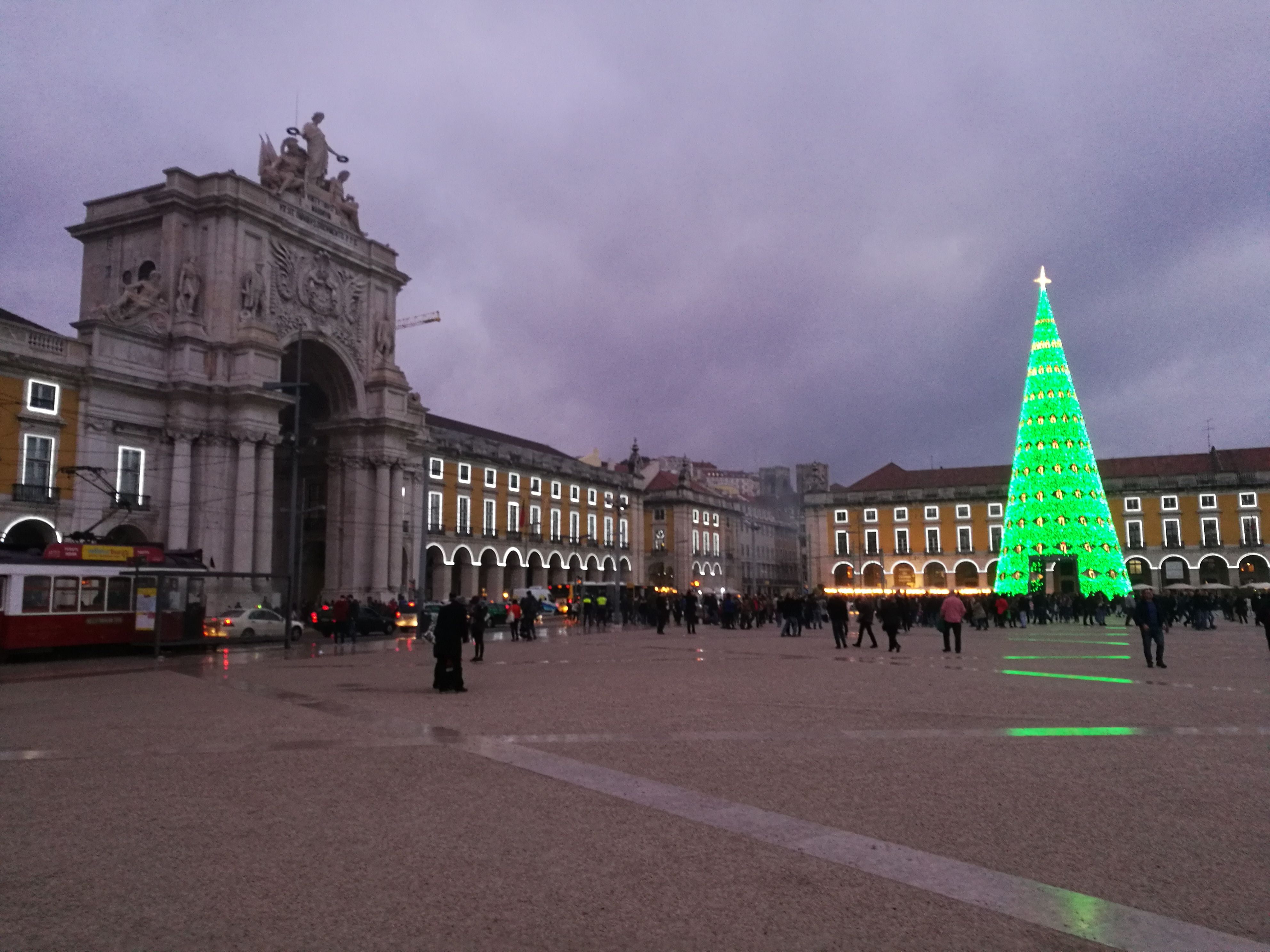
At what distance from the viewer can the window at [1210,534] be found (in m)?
73.5

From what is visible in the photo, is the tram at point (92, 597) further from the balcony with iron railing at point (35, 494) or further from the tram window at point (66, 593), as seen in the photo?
the balcony with iron railing at point (35, 494)

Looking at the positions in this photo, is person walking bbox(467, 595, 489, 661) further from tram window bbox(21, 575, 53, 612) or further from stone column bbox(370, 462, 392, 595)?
stone column bbox(370, 462, 392, 595)

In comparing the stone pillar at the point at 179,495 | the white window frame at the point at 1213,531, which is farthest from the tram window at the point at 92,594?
the white window frame at the point at 1213,531

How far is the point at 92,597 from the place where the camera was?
23.9 m

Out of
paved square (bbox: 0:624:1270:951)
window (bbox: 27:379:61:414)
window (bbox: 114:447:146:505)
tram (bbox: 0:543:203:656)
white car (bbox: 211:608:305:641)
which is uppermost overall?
window (bbox: 27:379:61:414)

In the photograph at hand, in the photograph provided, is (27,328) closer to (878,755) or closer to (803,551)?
(878,755)

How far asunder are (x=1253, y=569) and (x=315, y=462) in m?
68.9

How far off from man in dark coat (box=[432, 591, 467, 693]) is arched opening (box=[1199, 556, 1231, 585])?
74.4 m

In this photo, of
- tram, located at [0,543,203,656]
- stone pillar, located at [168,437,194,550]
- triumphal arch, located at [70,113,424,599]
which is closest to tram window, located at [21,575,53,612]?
tram, located at [0,543,203,656]

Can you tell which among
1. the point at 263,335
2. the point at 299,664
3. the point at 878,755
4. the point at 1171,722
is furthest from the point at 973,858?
the point at 263,335

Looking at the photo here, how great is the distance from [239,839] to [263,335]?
126 feet

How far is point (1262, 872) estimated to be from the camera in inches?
194

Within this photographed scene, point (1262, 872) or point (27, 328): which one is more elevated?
point (27, 328)

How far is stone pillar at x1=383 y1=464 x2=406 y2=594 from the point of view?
47625mm
